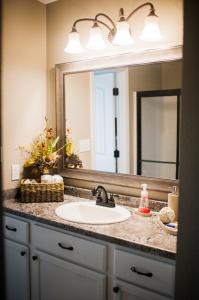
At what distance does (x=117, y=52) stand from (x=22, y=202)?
1.26m

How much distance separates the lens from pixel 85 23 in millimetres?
2150

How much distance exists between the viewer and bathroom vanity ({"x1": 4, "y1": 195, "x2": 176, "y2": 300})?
1.35 metres

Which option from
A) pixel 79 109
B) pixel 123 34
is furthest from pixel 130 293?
pixel 123 34

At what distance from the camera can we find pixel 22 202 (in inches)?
81.8

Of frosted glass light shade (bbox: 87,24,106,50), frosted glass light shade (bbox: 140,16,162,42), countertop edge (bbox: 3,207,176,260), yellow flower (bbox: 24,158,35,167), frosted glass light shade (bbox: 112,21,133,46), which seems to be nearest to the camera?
countertop edge (bbox: 3,207,176,260)

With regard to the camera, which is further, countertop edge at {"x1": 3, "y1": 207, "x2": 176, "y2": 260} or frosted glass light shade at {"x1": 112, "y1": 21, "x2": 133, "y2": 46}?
frosted glass light shade at {"x1": 112, "y1": 21, "x2": 133, "y2": 46}

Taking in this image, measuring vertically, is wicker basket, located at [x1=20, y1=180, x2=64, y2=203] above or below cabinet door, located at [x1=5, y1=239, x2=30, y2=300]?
above

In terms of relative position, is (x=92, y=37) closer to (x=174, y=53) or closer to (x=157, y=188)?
(x=174, y=53)

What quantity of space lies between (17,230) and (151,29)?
153cm

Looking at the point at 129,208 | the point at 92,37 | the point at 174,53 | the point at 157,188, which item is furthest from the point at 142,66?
the point at 129,208

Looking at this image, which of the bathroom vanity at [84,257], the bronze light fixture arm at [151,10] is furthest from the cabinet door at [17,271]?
the bronze light fixture arm at [151,10]

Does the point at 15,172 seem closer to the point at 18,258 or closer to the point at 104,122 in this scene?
the point at 18,258

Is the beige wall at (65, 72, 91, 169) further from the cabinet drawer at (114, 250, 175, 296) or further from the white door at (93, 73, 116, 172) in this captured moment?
the cabinet drawer at (114, 250, 175, 296)

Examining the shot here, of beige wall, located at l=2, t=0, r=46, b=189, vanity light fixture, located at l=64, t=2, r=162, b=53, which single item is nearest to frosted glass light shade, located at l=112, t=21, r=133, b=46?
vanity light fixture, located at l=64, t=2, r=162, b=53
